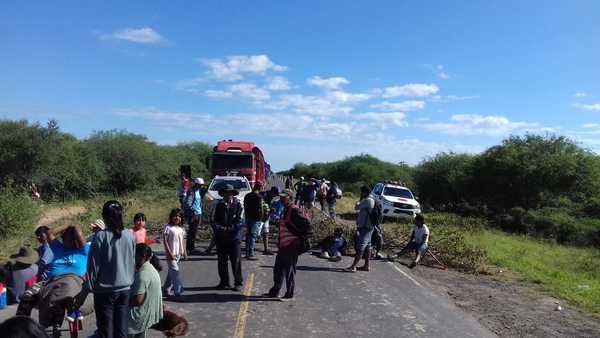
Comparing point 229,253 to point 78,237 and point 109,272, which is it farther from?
point 109,272

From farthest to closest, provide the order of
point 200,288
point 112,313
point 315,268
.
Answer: point 315,268 → point 200,288 → point 112,313

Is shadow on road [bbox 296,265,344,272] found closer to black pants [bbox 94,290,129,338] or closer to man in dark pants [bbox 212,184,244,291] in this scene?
man in dark pants [bbox 212,184,244,291]

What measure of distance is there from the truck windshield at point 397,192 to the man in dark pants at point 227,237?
15768 mm

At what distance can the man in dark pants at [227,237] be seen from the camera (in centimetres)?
905

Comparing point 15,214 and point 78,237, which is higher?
point 78,237

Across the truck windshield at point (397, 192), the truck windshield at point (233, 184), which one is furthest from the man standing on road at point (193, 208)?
the truck windshield at point (397, 192)

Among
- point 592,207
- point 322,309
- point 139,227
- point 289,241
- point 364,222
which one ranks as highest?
point 139,227

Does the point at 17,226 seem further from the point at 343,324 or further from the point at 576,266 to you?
the point at 576,266

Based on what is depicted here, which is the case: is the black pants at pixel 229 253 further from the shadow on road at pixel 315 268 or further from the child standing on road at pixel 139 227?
the shadow on road at pixel 315 268

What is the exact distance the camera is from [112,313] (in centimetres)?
498

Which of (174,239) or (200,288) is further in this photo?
(200,288)

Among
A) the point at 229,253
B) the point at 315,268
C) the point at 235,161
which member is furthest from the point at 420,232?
the point at 235,161

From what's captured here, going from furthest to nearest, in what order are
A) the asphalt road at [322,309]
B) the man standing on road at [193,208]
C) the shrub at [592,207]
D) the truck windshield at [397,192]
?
the shrub at [592,207] < the truck windshield at [397,192] < the man standing on road at [193,208] < the asphalt road at [322,309]

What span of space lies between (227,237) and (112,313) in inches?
162
